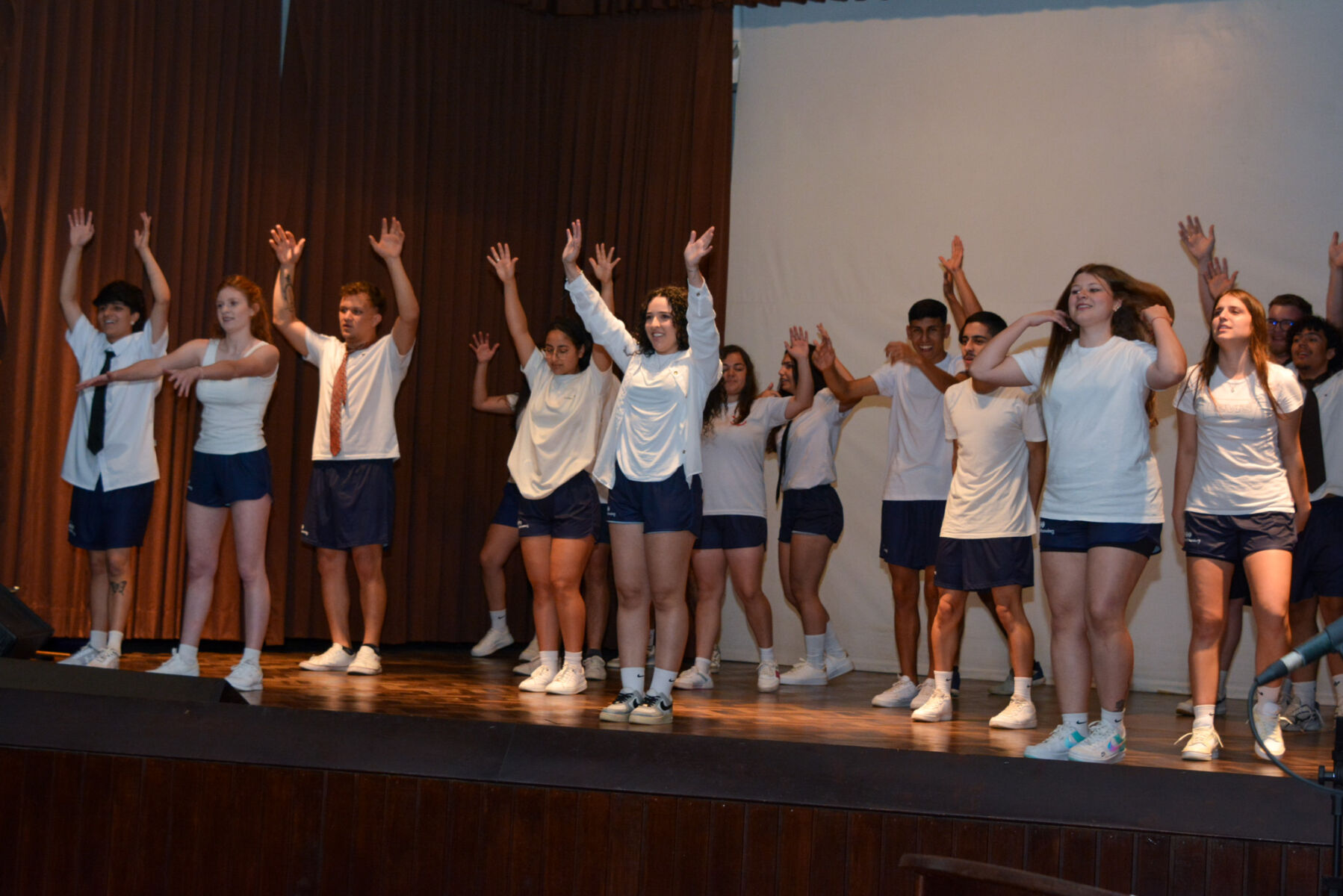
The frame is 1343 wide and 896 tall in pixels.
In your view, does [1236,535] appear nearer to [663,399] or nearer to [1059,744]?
[1059,744]

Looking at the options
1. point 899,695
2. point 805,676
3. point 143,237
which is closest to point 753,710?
point 899,695

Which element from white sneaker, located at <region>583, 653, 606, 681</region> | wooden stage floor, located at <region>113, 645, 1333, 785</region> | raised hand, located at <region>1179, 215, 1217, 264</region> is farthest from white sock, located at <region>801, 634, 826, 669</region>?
raised hand, located at <region>1179, 215, 1217, 264</region>

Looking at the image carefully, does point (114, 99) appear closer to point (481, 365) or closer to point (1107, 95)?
point (481, 365)

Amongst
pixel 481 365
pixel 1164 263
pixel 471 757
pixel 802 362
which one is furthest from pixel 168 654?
pixel 1164 263

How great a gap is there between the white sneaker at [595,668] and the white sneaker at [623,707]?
1.14 metres

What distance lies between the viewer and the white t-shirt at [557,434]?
15.4 feet

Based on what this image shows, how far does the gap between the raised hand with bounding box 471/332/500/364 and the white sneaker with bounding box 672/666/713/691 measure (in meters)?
1.93

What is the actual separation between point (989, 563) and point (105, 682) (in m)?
2.89

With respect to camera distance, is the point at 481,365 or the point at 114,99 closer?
the point at 114,99

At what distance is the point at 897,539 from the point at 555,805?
1952mm

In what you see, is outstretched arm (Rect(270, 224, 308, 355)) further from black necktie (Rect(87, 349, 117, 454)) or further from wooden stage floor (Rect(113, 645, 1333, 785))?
wooden stage floor (Rect(113, 645, 1333, 785))

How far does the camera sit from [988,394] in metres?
4.23

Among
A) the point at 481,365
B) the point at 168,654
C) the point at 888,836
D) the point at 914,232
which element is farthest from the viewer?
the point at 914,232

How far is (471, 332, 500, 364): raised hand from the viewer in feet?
19.1
